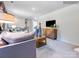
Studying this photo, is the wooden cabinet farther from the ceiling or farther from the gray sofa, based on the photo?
the gray sofa

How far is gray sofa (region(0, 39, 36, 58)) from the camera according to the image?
53.2 inches

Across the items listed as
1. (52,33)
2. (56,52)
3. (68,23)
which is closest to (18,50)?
(56,52)

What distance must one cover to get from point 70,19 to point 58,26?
1.37 metres

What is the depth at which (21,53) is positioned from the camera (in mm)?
1716

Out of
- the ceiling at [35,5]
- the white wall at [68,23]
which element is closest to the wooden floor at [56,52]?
the white wall at [68,23]

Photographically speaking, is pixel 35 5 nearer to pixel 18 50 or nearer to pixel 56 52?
pixel 56 52

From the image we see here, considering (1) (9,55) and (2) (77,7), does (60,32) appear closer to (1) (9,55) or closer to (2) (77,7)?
(2) (77,7)

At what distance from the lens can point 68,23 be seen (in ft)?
17.3

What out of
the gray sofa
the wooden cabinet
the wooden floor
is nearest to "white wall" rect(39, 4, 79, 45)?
the wooden cabinet

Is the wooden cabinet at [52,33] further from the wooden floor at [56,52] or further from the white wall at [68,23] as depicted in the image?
the wooden floor at [56,52]

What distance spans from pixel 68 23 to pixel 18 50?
14.1 feet

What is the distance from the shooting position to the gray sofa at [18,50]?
135 centimetres

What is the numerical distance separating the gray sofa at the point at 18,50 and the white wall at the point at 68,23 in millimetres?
3429

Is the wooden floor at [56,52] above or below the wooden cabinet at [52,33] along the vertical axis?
below
